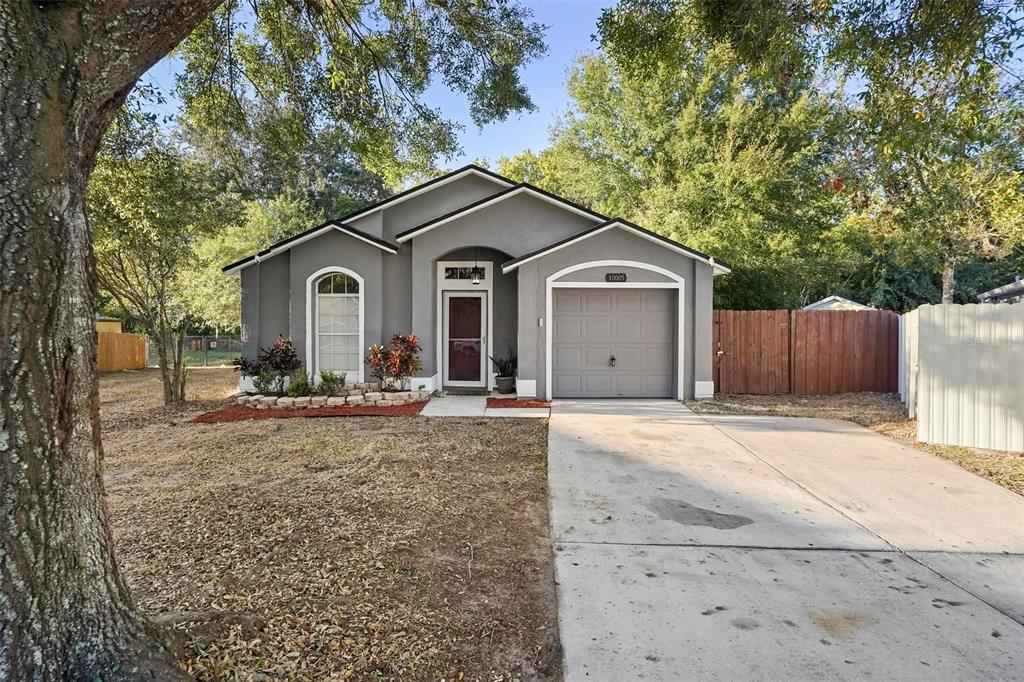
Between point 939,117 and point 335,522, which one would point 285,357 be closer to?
point 335,522

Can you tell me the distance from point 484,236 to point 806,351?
7.47 meters

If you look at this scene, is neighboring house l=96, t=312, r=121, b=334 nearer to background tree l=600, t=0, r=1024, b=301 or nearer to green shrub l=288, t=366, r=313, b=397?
Result: green shrub l=288, t=366, r=313, b=397

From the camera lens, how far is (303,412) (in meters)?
10.4

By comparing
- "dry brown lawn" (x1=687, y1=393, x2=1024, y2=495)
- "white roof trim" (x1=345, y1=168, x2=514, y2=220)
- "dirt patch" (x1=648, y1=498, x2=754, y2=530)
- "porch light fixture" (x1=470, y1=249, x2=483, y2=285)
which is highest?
"white roof trim" (x1=345, y1=168, x2=514, y2=220)

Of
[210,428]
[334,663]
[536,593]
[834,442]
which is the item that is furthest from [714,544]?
[210,428]

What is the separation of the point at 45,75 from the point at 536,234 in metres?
10.6

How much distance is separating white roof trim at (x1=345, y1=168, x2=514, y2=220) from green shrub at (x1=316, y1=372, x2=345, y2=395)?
390 centimetres

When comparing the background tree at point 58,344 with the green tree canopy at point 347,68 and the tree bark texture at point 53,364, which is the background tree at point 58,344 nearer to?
the tree bark texture at point 53,364

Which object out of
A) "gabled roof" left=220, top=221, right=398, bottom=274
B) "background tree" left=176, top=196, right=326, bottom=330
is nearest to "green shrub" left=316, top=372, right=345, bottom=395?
"gabled roof" left=220, top=221, right=398, bottom=274

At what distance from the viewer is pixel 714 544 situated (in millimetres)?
4320

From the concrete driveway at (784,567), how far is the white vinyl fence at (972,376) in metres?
0.80

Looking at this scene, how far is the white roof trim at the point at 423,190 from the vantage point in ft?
43.7

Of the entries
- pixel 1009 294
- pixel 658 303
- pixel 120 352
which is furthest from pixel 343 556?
pixel 120 352

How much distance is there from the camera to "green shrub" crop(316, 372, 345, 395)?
11.4m
